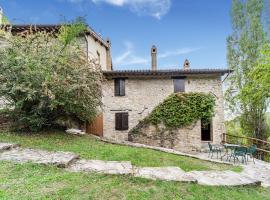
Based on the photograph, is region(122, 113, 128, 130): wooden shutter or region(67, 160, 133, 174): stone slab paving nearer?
region(67, 160, 133, 174): stone slab paving

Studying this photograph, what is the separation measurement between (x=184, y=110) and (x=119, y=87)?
5.16m

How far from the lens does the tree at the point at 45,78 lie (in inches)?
366

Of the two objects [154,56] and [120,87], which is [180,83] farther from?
[120,87]

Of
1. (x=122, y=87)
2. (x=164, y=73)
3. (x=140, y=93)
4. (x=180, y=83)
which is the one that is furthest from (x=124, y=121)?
(x=180, y=83)

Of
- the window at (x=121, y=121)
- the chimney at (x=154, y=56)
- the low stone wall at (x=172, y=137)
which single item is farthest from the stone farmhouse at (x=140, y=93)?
the chimney at (x=154, y=56)

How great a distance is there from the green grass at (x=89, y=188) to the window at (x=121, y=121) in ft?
37.8

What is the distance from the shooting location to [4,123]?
10789mm

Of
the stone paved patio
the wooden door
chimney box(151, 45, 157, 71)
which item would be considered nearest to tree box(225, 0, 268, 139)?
chimney box(151, 45, 157, 71)

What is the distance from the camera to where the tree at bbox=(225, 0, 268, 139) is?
18.3 meters

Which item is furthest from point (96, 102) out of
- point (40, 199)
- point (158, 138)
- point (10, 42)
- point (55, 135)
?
point (40, 199)

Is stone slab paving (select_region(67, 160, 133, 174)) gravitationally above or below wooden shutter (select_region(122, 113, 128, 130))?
below

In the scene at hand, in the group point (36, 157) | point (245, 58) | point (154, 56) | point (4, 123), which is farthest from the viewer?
point (154, 56)

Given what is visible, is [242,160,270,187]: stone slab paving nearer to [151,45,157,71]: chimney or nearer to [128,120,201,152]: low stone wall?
[128,120,201,152]: low stone wall

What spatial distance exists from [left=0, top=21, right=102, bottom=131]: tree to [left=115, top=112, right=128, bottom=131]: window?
20.7 ft
